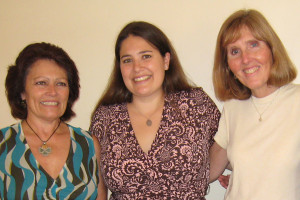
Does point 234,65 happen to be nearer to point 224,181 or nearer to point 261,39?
point 261,39

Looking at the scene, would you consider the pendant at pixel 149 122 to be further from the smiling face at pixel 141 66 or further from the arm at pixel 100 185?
the arm at pixel 100 185

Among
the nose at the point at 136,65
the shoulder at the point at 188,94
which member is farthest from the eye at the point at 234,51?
the nose at the point at 136,65

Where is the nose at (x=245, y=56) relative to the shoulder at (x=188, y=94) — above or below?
above

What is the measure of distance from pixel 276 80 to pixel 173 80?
2.27 feet

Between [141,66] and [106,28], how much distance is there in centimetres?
71

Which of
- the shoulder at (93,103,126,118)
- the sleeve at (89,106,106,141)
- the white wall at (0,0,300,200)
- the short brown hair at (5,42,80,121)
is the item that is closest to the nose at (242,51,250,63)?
the white wall at (0,0,300,200)

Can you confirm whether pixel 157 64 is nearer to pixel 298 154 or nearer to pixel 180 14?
pixel 180 14

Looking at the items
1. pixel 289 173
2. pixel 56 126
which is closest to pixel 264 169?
pixel 289 173

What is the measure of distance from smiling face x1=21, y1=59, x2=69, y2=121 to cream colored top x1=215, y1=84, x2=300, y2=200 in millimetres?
1050

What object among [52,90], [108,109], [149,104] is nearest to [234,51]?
[149,104]

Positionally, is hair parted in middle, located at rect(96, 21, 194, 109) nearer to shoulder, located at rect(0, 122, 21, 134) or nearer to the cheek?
the cheek

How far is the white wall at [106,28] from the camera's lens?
213cm

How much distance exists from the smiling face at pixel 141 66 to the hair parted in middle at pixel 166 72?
0.04 metres

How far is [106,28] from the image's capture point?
7.70ft
